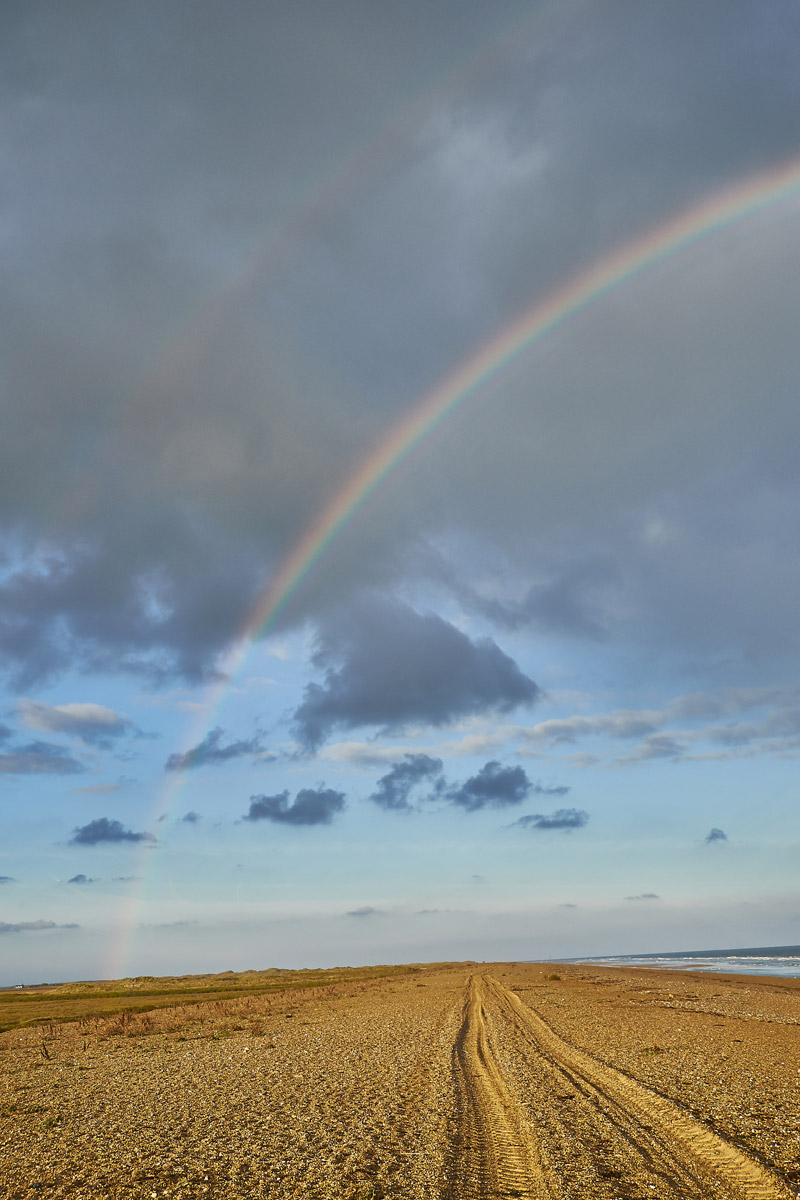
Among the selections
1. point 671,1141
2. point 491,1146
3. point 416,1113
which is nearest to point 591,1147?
point 671,1141

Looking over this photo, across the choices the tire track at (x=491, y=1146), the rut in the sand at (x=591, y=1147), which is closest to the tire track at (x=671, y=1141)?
the rut in the sand at (x=591, y=1147)

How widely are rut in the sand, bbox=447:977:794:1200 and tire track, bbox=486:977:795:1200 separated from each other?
2cm

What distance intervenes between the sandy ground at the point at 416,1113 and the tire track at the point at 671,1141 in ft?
0.18

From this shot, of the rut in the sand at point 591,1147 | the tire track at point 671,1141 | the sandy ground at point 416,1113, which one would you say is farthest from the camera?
the sandy ground at point 416,1113

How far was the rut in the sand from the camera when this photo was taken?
38.0 ft

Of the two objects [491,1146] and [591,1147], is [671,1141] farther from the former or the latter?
[491,1146]

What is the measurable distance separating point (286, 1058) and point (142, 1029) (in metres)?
18.7

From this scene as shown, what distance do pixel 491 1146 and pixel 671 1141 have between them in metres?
3.64

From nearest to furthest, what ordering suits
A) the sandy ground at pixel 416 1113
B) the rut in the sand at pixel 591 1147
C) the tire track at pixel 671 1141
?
the rut in the sand at pixel 591 1147 → the tire track at pixel 671 1141 → the sandy ground at pixel 416 1113

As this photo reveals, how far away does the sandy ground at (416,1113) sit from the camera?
40.7ft

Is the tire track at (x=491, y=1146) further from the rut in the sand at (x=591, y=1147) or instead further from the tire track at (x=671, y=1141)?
the tire track at (x=671, y=1141)

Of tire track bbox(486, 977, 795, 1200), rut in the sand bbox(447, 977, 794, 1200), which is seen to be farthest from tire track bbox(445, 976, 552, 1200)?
tire track bbox(486, 977, 795, 1200)

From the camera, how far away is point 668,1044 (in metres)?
28.2

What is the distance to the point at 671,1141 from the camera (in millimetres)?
14086
